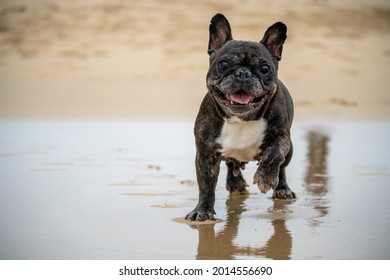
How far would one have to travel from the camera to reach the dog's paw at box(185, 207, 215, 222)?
476 centimetres

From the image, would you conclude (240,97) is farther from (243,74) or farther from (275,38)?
(275,38)

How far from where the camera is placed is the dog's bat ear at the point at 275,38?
510 centimetres

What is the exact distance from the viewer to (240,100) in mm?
4688

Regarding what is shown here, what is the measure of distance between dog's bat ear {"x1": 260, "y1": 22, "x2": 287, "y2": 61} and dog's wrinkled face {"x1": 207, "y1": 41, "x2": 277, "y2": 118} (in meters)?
0.32

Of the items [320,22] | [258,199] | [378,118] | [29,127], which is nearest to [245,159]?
[258,199]

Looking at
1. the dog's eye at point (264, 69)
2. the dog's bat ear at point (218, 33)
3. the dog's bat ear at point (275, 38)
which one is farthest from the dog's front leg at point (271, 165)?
the dog's bat ear at point (218, 33)

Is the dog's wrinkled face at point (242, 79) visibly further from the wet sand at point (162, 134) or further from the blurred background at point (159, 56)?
the blurred background at point (159, 56)

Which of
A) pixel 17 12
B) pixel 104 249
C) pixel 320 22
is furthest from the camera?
pixel 320 22

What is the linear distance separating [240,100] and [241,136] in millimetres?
401

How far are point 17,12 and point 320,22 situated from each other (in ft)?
31.2
